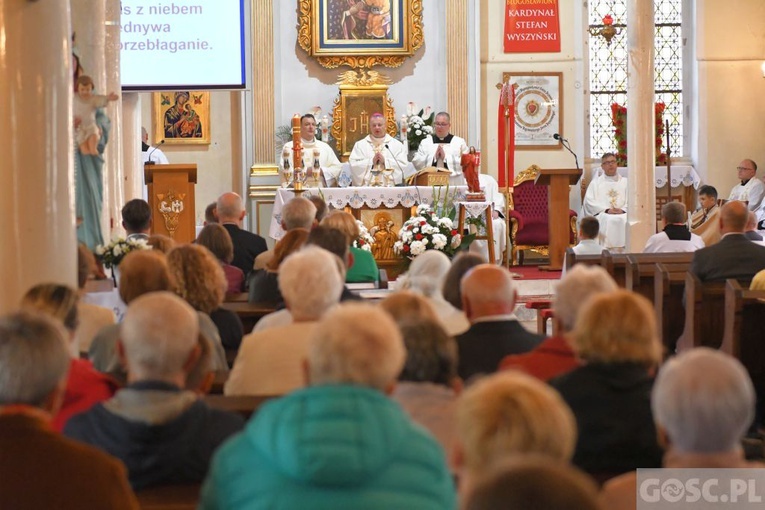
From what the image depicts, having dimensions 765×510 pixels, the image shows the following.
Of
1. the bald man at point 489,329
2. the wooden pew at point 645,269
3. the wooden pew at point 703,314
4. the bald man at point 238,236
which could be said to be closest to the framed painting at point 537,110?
the wooden pew at point 645,269

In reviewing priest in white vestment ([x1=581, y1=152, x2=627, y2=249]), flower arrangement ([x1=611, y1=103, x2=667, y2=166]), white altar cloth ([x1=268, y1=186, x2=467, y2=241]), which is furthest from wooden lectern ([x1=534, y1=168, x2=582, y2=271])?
flower arrangement ([x1=611, y1=103, x2=667, y2=166])

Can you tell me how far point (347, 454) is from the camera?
2451 mm

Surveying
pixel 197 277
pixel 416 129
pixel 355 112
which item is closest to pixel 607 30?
pixel 416 129

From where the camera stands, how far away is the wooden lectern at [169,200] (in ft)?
40.7

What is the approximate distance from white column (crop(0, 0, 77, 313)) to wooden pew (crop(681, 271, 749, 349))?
382 centimetres

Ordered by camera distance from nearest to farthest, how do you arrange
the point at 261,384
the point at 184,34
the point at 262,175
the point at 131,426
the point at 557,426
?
1. the point at 557,426
2. the point at 131,426
3. the point at 261,384
4. the point at 184,34
5. the point at 262,175

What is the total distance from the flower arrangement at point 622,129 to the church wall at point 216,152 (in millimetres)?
5115

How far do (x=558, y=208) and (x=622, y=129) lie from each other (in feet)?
11.0

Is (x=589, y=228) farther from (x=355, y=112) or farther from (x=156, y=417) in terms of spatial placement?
(x=156, y=417)

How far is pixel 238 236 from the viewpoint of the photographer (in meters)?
9.52

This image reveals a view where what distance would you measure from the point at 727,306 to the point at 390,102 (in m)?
10.4

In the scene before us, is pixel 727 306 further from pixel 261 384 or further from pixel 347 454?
pixel 347 454

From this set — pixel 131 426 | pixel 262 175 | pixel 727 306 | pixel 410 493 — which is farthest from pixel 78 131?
pixel 262 175

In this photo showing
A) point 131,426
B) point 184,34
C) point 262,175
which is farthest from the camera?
point 262,175
